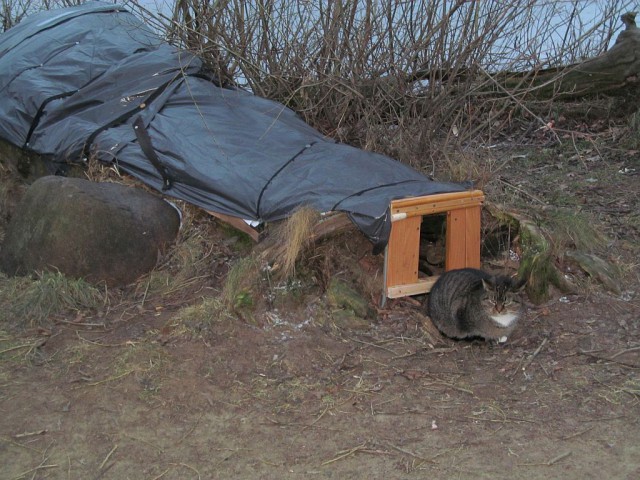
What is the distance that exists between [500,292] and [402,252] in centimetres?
71

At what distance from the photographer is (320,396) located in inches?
168

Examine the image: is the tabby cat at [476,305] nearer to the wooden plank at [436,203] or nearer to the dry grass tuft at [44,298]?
the wooden plank at [436,203]

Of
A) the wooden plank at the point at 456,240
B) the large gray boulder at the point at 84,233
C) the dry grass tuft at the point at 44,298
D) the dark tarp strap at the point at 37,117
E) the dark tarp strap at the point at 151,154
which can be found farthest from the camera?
the dark tarp strap at the point at 37,117

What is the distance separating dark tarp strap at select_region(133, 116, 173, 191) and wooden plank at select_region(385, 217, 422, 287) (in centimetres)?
188

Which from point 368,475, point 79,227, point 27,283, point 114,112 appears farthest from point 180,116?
point 368,475

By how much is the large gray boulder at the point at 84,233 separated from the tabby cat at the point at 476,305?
85.8 inches

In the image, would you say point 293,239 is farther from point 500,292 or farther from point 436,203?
point 500,292

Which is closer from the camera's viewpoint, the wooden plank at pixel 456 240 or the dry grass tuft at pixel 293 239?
the dry grass tuft at pixel 293 239

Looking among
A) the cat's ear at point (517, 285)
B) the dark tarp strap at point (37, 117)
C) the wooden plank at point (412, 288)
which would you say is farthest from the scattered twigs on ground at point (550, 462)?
the dark tarp strap at point (37, 117)

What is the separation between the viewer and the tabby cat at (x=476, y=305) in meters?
4.84

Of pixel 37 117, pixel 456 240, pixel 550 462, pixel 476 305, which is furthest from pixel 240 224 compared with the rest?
pixel 550 462

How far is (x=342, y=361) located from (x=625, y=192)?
151 inches

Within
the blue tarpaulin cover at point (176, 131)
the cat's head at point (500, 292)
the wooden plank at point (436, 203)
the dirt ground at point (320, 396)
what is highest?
the blue tarpaulin cover at point (176, 131)

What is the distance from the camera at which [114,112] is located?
6160mm
